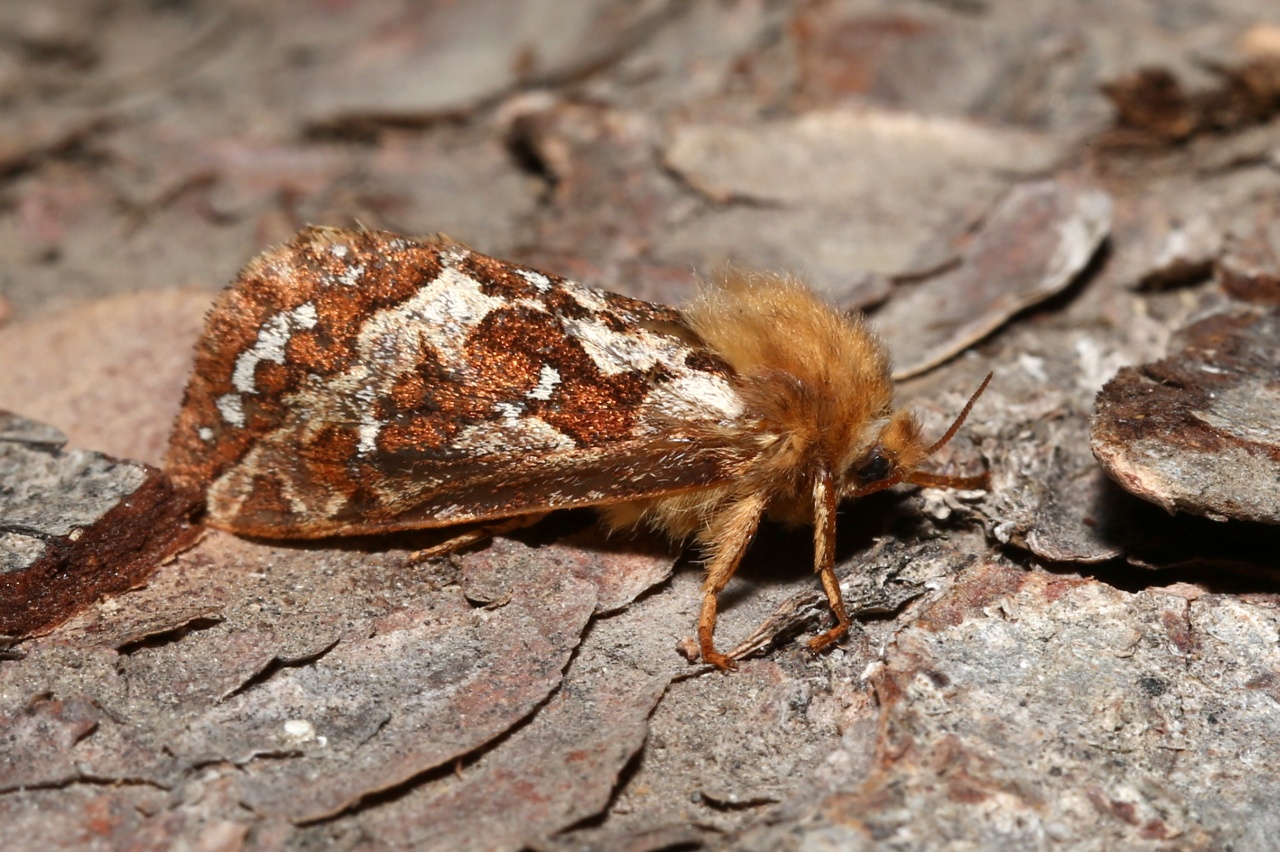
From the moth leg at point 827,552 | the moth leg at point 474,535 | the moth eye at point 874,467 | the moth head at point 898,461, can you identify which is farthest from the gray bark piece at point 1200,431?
the moth leg at point 474,535

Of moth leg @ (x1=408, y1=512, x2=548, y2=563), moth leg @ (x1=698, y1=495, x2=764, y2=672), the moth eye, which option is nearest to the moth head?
the moth eye

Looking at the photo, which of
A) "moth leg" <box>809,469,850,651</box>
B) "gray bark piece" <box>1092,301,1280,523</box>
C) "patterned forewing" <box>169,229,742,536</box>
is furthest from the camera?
"patterned forewing" <box>169,229,742,536</box>

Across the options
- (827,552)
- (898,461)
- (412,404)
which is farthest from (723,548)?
(412,404)

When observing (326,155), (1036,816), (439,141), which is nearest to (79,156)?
(326,155)

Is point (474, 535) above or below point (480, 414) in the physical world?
below

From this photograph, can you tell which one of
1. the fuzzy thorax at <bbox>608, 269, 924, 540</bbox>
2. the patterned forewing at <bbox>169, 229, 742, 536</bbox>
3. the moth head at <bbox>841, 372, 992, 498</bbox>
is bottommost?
the moth head at <bbox>841, 372, 992, 498</bbox>

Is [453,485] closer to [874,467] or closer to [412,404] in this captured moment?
[412,404]

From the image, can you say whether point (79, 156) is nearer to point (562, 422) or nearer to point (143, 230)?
point (143, 230)

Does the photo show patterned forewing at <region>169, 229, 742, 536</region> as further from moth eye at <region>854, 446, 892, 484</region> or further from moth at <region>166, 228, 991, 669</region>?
moth eye at <region>854, 446, 892, 484</region>

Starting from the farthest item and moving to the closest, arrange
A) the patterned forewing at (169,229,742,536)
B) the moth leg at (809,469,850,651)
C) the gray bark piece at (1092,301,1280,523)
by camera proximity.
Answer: the patterned forewing at (169,229,742,536), the moth leg at (809,469,850,651), the gray bark piece at (1092,301,1280,523)
